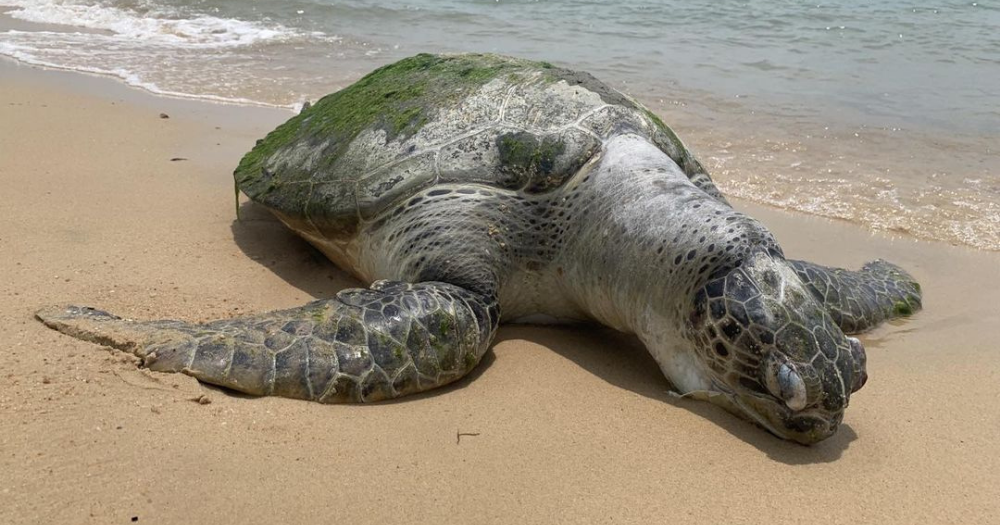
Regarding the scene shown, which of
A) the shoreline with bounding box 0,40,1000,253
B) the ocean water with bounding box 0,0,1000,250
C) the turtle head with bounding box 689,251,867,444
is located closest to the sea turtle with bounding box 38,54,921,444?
the turtle head with bounding box 689,251,867,444

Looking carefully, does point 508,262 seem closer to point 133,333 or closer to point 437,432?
point 437,432

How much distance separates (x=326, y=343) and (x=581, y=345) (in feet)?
4.05

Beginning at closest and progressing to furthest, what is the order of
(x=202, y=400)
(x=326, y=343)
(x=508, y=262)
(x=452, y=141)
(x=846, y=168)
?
(x=202, y=400)
(x=326, y=343)
(x=508, y=262)
(x=452, y=141)
(x=846, y=168)

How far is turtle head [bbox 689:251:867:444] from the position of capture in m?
2.86


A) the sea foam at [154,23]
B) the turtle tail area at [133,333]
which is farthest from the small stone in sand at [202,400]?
the sea foam at [154,23]

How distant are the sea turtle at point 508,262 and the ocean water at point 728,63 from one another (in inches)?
85.9

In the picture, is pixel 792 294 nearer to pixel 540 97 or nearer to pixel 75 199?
pixel 540 97

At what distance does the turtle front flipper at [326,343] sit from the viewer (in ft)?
9.63

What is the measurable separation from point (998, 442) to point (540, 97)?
2.41 meters

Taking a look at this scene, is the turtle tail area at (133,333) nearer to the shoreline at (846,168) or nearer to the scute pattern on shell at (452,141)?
the scute pattern on shell at (452,141)

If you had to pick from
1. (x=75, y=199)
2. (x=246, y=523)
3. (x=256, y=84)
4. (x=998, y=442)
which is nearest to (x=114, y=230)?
(x=75, y=199)

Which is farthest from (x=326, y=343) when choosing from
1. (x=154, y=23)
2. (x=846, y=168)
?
(x=154, y=23)

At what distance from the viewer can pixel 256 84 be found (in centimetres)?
902

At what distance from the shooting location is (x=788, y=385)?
2.85 m
